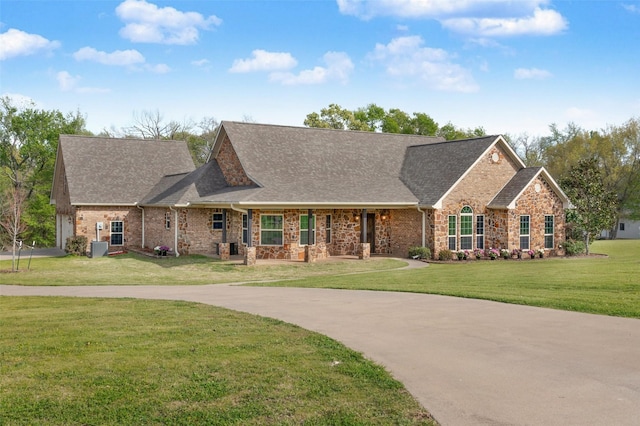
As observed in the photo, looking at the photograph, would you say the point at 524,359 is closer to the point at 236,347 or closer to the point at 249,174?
the point at 236,347

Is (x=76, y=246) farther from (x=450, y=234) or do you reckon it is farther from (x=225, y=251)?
(x=450, y=234)

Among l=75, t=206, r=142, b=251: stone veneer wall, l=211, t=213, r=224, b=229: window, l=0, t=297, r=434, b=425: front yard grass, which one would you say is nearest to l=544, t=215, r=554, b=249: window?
l=211, t=213, r=224, b=229: window

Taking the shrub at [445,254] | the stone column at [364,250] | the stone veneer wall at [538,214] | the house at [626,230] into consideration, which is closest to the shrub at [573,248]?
the stone veneer wall at [538,214]

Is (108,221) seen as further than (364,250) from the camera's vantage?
Yes

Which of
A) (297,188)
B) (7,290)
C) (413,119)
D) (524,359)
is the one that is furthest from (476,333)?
(413,119)

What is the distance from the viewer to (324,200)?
2547 centimetres

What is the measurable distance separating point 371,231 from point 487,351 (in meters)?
21.1

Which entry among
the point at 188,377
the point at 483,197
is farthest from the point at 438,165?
the point at 188,377

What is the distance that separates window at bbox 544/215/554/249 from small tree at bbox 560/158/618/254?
66.8 inches

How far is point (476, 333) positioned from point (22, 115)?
1830 inches

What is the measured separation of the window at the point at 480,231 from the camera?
2858cm

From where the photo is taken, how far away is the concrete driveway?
→ 667cm

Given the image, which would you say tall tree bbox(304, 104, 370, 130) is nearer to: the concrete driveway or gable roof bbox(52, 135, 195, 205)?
gable roof bbox(52, 135, 195, 205)

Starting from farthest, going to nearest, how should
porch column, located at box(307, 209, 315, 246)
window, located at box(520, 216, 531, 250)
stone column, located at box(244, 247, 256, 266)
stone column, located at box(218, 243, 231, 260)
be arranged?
window, located at box(520, 216, 531, 250) → stone column, located at box(218, 243, 231, 260) → porch column, located at box(307, 209, 315, 246) → stone column, located at box(244, 247, 256, 266)
